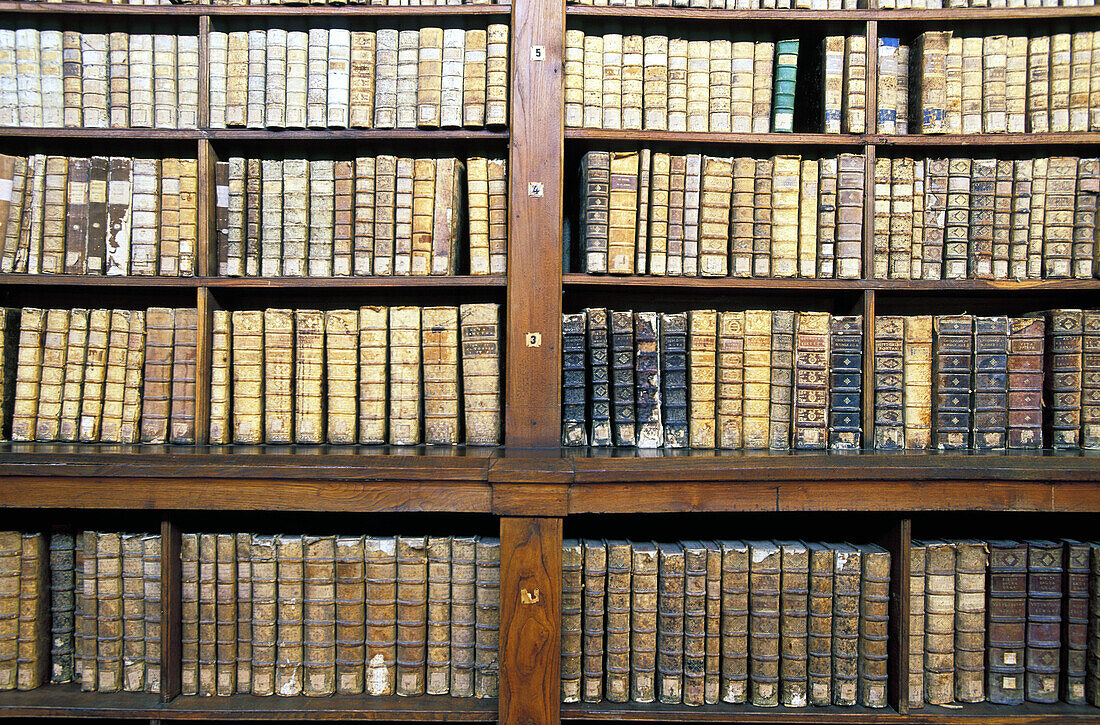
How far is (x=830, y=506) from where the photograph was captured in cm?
139

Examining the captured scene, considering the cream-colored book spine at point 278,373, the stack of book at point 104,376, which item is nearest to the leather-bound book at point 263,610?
the cream-colored book spine at point 278,373

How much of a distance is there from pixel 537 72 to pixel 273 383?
1139 mm

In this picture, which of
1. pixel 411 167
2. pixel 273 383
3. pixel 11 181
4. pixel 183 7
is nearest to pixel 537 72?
pixel 411 167

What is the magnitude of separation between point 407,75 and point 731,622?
5.69ft

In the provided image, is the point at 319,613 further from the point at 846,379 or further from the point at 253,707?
the point at 846,379

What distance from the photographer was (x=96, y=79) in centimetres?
160

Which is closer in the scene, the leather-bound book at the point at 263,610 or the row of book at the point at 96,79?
the leather-bound book at the point at 263,610

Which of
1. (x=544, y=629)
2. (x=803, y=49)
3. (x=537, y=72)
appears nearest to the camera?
(x=544, y=629)

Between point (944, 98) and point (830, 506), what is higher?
point (944, 98)

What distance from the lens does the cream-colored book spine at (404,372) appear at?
5.20 ft

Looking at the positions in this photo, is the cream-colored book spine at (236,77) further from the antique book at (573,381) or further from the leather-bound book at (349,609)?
the leather-bound book at (349,609)

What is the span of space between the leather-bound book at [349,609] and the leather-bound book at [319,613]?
13 millimetres

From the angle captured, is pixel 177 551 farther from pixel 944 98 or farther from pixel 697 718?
pixel 944 98

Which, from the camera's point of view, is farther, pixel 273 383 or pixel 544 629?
pixel 273 383
